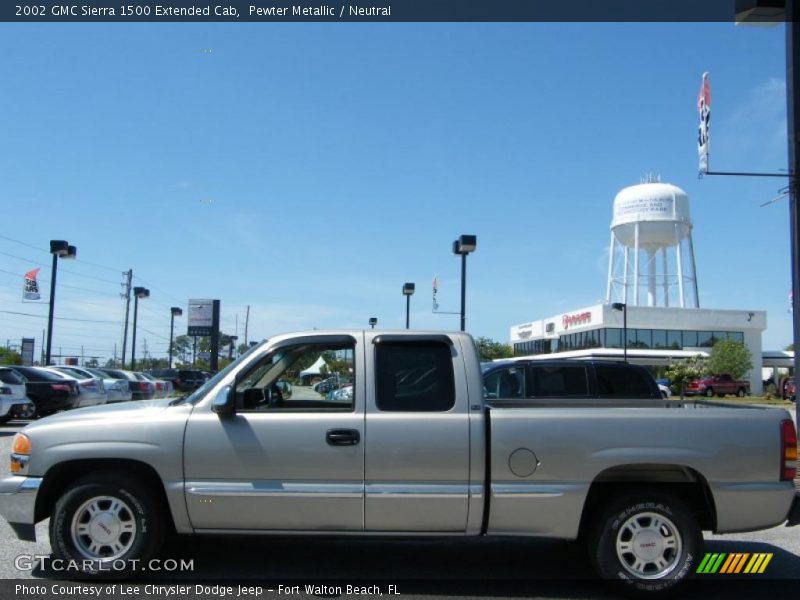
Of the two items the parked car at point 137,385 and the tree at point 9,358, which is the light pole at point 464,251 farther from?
the tree at point 9,358

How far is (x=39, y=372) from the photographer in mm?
20781

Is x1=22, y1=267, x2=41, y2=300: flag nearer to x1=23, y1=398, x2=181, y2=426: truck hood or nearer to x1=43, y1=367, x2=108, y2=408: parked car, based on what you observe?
x1=43, y1=367, x2=108, y2=408: parked car

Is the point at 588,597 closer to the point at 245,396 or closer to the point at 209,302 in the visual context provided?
the point at 245,396

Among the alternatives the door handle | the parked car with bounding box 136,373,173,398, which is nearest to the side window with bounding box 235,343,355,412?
the door handle

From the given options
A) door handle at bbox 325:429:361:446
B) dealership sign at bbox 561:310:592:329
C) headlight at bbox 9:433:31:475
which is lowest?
headlight at bbox 9:433:31:475

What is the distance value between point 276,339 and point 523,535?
2.35m

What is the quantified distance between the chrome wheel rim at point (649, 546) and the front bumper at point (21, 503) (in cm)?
426

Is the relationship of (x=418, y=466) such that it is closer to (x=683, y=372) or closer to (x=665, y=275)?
(x=683, y=372)

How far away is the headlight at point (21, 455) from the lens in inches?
224

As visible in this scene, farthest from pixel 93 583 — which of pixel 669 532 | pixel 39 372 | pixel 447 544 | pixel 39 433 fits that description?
pixel 39 372

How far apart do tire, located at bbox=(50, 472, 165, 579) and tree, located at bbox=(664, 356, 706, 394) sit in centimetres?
4216

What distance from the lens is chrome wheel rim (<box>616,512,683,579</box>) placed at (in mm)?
5555

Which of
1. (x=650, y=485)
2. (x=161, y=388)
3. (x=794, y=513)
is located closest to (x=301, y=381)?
(x=650, y=485)

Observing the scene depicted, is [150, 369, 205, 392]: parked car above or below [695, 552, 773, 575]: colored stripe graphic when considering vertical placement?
above
